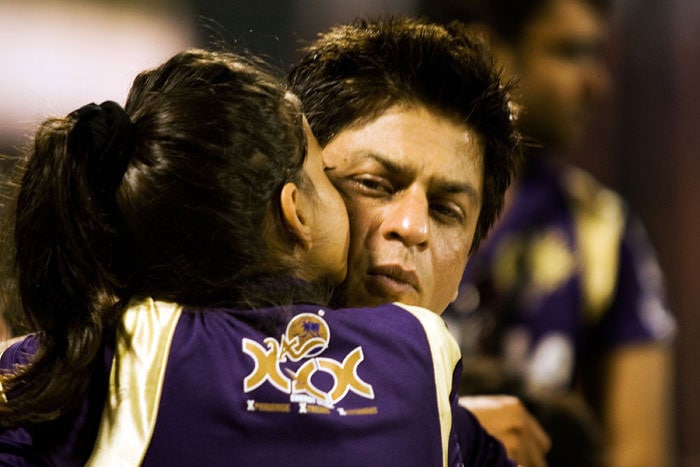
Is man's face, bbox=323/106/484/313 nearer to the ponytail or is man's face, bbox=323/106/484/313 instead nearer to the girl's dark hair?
the girl's dark hair

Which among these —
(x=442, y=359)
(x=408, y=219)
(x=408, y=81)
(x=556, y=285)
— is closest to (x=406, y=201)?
(x=408, y=219)

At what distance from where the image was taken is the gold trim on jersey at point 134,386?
1145 millimetres

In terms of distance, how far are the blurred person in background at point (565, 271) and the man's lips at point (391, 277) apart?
4.52 feet

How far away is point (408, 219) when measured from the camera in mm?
1470

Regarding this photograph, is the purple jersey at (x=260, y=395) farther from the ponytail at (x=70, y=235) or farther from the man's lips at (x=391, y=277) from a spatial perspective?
the man's lips at (x=391, y=277)

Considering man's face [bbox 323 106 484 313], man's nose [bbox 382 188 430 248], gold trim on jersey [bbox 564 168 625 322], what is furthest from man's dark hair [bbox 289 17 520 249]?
gold trim on jersey [bbox 564 168 625 322]

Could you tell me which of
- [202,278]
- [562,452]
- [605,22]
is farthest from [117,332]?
[605,22]

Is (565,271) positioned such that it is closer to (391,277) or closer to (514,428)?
(514,428)

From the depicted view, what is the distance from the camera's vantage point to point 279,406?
116cm

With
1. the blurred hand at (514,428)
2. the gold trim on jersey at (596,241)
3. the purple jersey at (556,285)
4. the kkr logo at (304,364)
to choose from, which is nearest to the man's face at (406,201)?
the blurred hand at (514,428)

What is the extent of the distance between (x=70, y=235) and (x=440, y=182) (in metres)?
0.50

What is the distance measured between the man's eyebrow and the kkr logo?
0.34 meters

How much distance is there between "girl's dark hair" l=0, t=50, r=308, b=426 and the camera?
1.23m

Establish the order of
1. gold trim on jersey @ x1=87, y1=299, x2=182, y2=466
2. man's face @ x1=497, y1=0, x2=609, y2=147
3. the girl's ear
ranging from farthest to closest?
man's face @ x1=497, y1=0, x2=609, y2=147
the girl's ear
gold trim on jersey @ x1=87, y1=299, x2=182, y2=466
